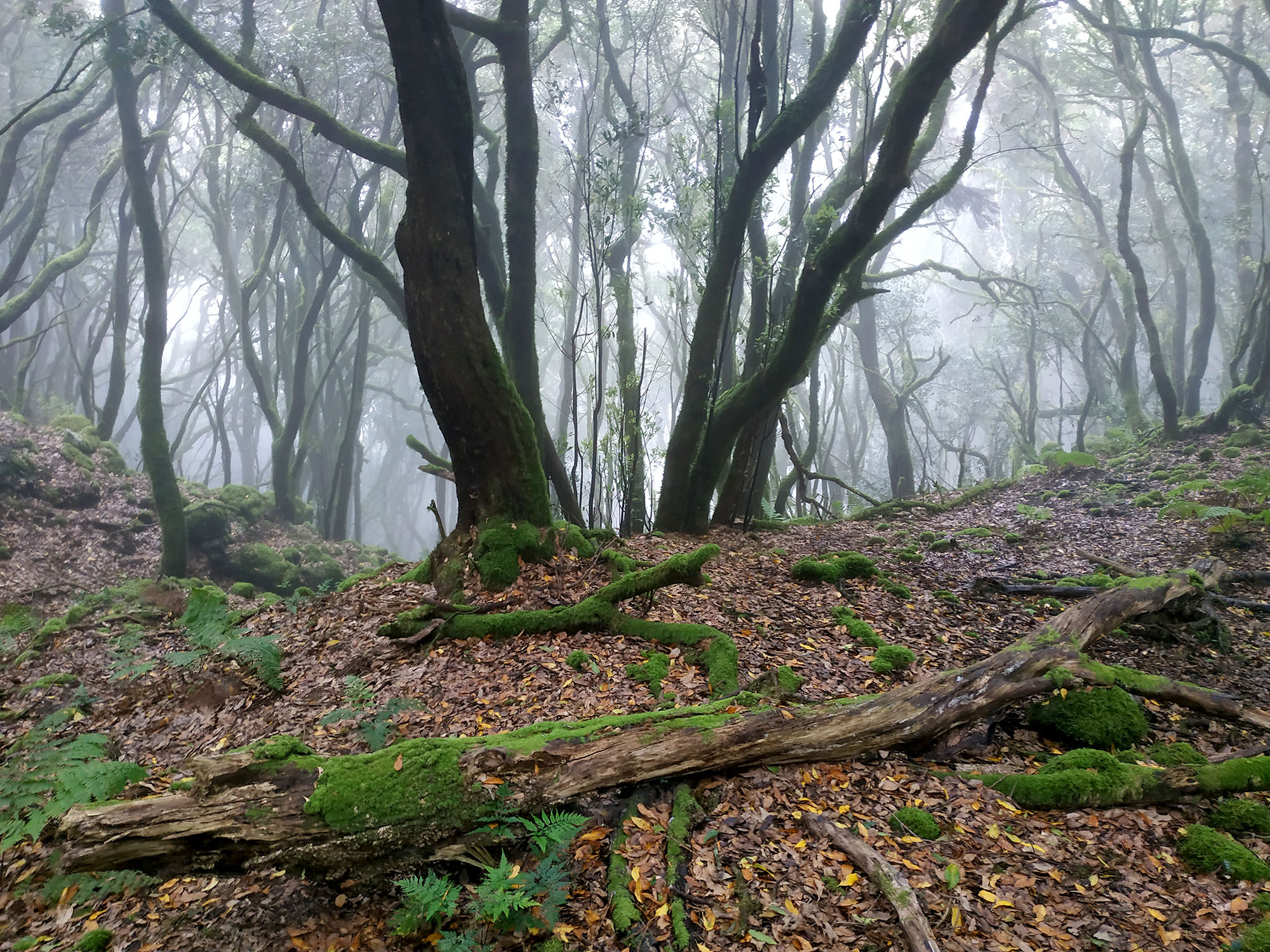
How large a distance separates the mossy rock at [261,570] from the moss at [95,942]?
11.6 m

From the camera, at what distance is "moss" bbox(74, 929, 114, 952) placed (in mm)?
2938

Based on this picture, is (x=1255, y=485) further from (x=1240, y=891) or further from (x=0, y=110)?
(x=0, y=110)

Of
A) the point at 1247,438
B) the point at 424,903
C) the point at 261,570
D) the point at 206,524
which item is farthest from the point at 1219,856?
the point at 206,524

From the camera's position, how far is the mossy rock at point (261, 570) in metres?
13.9

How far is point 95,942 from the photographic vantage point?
2979 mm

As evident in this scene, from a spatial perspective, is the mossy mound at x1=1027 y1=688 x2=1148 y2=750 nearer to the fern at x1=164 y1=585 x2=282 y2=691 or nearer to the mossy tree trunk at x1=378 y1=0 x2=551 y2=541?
the mossy tree trunk at x1=378 y1=0 x2=551 y2=541

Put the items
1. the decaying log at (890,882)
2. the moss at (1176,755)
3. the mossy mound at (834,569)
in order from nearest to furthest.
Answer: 1. the decaying log at (890,882)
2. the moss at (1176,755)
3. the mossy mound at (834,569)

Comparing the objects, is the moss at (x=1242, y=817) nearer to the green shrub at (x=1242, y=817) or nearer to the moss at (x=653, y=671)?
the green shrub at (x=1242, y=817)

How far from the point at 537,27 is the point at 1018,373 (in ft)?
101

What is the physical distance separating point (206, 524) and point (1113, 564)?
51.1 ft

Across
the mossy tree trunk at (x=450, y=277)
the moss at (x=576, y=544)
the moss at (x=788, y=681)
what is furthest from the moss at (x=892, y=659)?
the mossy tree trunk at (x=450, y=277)

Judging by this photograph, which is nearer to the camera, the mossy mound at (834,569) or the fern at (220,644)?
the fern at (220,644)

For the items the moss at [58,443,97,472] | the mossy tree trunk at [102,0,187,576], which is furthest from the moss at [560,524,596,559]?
the moss at [58,443,97,472]

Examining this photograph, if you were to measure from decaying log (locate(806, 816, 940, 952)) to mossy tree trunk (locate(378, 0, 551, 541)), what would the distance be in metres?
4.29
